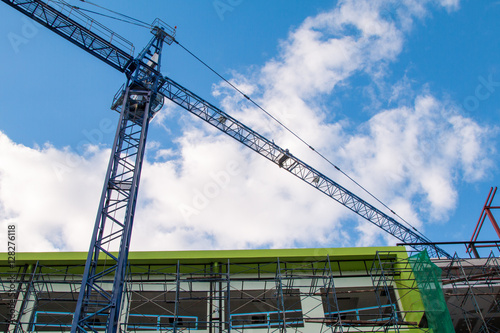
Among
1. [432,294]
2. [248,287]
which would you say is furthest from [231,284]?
[432,294]

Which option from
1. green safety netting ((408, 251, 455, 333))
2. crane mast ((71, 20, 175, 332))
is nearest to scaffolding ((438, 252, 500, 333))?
green safety netting ((408, 251, 455, 333))

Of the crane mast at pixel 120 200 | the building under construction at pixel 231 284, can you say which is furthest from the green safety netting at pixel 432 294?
the crane mast at pixel 120 200

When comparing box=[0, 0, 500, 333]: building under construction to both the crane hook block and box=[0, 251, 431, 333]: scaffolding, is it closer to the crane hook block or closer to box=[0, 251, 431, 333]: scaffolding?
box=[0, 251, 431, 333]: scaffolding

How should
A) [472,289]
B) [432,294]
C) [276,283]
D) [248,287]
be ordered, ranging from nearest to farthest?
[432,294] → [472,289] → [276,283] → [248,287]

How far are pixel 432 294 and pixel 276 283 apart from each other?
619 centimetres

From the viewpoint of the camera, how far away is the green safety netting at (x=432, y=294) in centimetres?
1410

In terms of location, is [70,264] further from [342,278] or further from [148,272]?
[342,278]

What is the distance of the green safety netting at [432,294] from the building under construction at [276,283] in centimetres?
9

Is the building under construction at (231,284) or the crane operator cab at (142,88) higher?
the crane operator cab at (142,88)

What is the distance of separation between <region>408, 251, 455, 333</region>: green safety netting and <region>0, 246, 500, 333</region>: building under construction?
9 cm

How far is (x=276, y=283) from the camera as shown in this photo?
17062mm

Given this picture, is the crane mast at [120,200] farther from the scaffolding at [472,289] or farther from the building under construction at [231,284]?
the scaffolding at [472,289]

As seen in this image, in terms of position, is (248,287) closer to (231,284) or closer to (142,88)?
(231,284)

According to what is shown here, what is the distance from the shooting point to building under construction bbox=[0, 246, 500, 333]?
52.7ft
